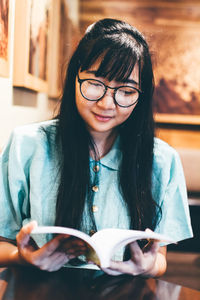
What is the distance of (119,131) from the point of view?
4.33 ft

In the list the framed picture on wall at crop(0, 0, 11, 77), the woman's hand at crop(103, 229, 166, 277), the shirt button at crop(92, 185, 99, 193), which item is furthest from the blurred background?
the woman's hand at crop(103, 229, 166, 277)

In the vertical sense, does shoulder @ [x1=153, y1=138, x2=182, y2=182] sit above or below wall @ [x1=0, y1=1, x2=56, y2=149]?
below

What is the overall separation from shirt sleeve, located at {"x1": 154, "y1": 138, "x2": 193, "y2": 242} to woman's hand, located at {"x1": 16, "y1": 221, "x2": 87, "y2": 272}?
1.55 ft

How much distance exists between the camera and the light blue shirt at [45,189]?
112 cm

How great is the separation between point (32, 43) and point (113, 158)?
911mm

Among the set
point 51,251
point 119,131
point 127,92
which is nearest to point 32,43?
point 119,131

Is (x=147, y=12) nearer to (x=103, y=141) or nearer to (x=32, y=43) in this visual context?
(x=32, y=43)

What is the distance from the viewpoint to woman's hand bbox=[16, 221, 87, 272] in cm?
85

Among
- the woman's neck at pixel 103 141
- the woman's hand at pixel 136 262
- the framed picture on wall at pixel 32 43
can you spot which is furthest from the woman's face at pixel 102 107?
the framed picture on wall at pixel 32 43

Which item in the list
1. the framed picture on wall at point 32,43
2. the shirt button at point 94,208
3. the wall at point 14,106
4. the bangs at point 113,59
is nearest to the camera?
the bangs at point 113,59

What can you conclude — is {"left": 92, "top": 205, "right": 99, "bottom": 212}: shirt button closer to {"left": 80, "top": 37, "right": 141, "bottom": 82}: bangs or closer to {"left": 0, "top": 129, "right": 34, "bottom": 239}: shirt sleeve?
{"left": 0, "top": 129, "right": 34, "bottom": 239}: shirt sleeve

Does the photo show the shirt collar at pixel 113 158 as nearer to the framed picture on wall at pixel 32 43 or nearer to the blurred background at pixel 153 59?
the blurred background at pixel 153 59

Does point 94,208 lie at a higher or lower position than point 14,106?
lower

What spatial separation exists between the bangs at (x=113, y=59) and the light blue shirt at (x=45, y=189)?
0.95 feet
